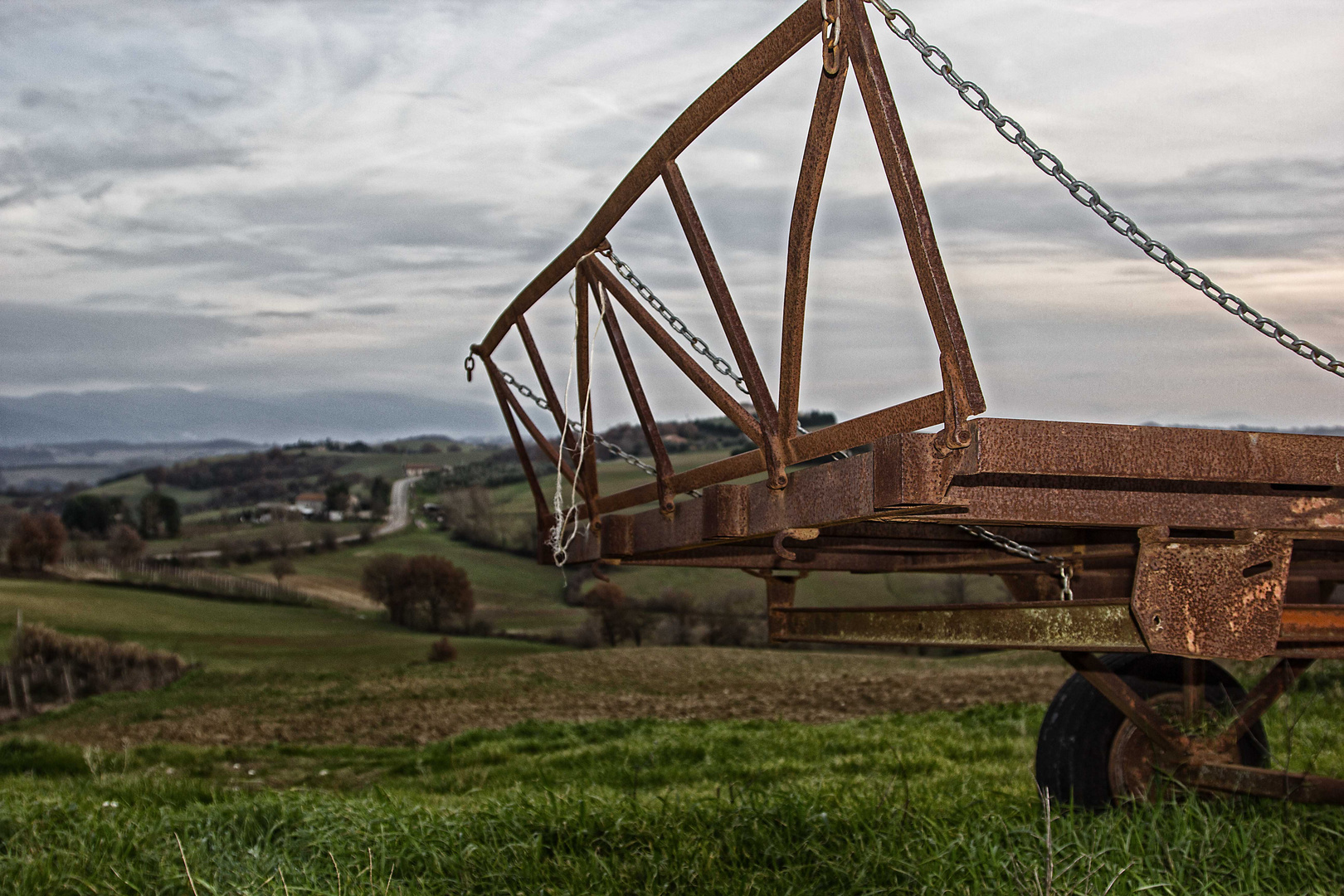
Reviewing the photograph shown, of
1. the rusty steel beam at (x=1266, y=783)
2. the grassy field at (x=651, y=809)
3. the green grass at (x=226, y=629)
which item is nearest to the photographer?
the grassy field at (x=651, y=809)

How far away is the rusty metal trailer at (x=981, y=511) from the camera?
269 cm

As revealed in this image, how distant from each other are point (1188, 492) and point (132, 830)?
5058mm

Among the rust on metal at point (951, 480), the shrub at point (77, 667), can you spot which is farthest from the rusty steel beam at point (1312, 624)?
the shrub at point (77, 667)

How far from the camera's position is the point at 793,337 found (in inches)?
125

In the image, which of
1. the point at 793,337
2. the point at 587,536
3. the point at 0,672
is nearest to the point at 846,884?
the point at 587,536

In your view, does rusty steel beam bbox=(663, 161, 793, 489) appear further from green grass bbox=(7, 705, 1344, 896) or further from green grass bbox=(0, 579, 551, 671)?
green grass bbox=(0, 579, 551, 671)

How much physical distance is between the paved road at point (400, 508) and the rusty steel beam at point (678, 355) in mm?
38781

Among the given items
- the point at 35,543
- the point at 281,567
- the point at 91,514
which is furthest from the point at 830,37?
the point at 91,514

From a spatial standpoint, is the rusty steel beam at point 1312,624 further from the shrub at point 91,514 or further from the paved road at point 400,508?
the shrub at point 91,514

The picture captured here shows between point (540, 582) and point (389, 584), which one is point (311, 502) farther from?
point (540, 582)

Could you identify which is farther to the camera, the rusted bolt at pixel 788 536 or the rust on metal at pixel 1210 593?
the rusted bolt at pixel 788 536

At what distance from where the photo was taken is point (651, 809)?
5.23 meters

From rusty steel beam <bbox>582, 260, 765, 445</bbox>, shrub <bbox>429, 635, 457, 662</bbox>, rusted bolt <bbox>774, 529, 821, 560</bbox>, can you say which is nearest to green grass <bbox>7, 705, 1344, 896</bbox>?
rusted bolt <bbox>774, 529, 821, 560</bbox>

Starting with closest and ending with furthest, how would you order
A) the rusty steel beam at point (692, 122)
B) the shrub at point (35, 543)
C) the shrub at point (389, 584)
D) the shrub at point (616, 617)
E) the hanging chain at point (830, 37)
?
1. the hanging chain at point (830, 37)
2. the rusty steel beam at point (692, 122)
3. the shrub at point (616, 617)
4. the shrub at point (389, 584)
5. the shrub at point (35, 543)
